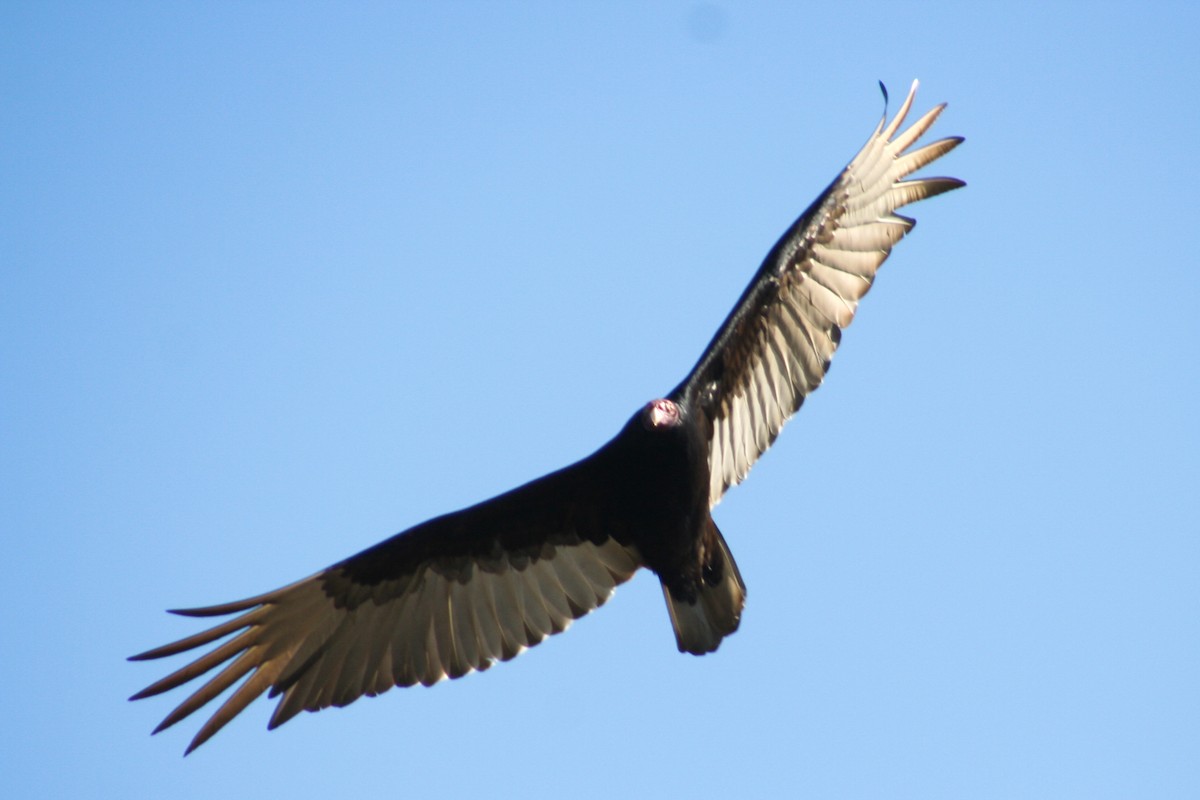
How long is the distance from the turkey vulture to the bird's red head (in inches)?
12.5

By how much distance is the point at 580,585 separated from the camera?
566cm

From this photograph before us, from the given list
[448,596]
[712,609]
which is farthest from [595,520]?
[448,596]

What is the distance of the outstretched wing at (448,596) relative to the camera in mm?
5457

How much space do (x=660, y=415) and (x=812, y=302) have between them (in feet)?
3.69

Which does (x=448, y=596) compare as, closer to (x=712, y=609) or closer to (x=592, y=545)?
(x=592, y=545)

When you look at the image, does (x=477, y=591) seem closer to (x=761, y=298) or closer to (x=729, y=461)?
(x=729, y=461)

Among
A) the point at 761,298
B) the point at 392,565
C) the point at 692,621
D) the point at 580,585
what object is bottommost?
the point at 692,621

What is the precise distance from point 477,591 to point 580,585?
49cm

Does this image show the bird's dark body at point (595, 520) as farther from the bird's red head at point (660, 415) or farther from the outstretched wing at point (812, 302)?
the outstretched wing at point (812, 302)

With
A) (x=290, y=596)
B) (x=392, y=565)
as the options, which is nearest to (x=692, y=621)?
(x=392, y=565)

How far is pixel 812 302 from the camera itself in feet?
18.5

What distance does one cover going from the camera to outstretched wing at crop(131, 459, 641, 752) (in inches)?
215

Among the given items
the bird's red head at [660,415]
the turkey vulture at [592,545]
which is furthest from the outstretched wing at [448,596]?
the bird's red head at [660,415]

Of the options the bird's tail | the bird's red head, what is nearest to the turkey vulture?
the bird's tail
